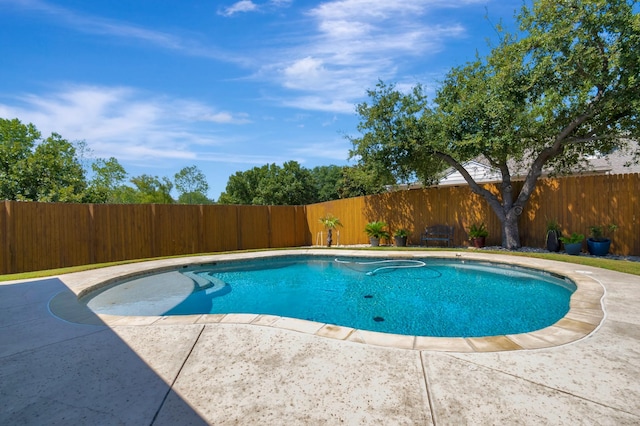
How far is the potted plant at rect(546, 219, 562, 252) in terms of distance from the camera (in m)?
8.86

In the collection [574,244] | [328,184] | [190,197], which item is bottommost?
[574,244]

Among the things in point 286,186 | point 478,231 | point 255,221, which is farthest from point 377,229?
point 286,186

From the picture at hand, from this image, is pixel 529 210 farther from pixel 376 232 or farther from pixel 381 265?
pixel 376 232

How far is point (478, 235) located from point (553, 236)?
2037 millimetres

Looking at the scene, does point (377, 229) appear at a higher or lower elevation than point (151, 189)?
lower

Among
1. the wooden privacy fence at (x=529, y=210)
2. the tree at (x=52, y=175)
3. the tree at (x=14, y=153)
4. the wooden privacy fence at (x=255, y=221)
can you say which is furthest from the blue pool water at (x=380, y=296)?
the tree at (x=14, y=153)

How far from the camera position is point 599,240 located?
8023mm

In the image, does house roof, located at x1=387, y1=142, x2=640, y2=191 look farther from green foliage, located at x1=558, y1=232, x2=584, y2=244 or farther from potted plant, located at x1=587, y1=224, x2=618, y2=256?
potted plant, located at x1=587, y1=224, x2=618, y2=256

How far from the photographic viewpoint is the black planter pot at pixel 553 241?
8.86 meters

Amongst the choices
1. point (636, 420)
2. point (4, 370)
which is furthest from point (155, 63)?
point (636, 420)

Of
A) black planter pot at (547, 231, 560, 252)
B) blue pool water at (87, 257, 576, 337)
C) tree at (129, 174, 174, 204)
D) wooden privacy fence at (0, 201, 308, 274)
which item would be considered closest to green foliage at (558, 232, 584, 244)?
black planter pot at (547, 231, 560, 252)

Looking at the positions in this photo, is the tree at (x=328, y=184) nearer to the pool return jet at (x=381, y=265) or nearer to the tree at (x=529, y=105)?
the tree at (x=529, y=105)

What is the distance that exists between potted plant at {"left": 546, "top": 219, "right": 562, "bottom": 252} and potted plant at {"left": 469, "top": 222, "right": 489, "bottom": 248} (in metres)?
1.75

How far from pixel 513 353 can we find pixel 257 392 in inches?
82.2
